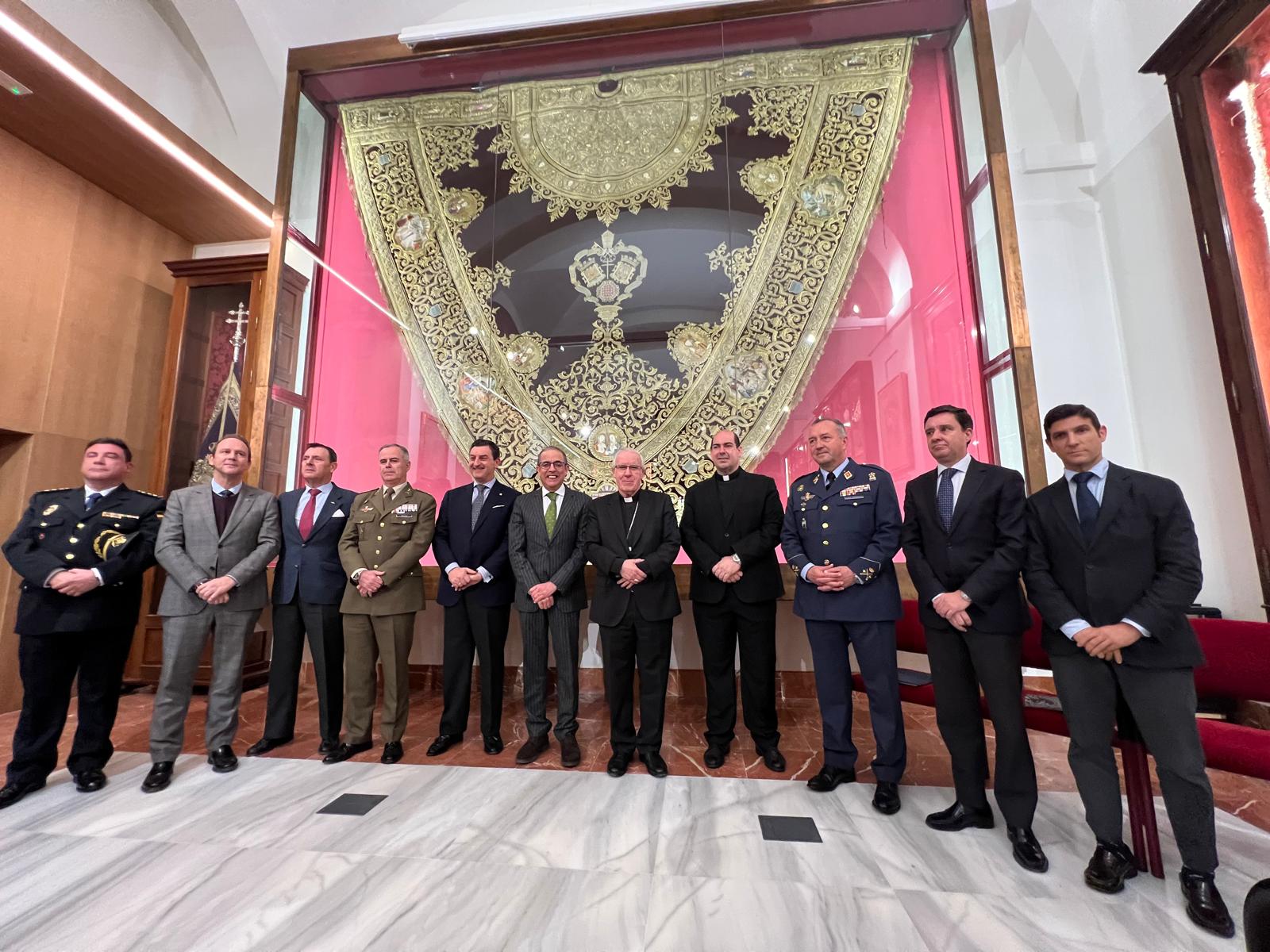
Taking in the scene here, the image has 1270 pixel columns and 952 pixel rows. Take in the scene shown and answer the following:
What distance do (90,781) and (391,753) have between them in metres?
1.25

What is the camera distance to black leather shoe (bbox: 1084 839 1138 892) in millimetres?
1706

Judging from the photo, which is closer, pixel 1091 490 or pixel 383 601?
pixel 1091 490

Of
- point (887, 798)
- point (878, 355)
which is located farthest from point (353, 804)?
point (878, 355)

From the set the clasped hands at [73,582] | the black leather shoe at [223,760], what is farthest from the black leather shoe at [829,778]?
the clasped hands at [73,582]

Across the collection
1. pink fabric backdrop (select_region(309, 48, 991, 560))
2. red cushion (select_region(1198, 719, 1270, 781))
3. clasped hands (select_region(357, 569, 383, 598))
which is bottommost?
red cushion (select_region(1198, 719, 1270, 781))

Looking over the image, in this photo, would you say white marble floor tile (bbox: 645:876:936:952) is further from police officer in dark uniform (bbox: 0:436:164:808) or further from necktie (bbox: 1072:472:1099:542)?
police officer in dark uniform (bbox: 0:436:164:808)

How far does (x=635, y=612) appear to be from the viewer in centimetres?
273

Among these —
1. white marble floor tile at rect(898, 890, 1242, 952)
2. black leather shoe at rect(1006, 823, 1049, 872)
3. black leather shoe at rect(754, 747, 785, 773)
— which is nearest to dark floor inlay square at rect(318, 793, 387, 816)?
black leather shoe at rect(754, 747, 785, 773)

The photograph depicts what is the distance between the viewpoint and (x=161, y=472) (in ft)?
14.3

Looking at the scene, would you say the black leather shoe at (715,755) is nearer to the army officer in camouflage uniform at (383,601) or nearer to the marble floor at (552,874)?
the marble floor at (552,874)

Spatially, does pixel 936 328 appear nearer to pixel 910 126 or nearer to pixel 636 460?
pixel 910 126

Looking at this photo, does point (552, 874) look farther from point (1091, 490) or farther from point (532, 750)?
point (1091, 490)

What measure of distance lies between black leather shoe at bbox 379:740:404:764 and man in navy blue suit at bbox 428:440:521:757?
0.15 m

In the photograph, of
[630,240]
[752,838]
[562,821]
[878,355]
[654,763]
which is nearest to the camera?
[752,838]
